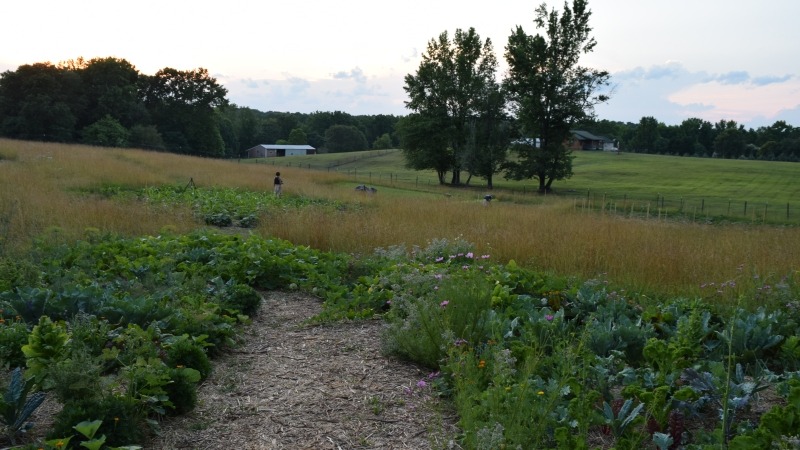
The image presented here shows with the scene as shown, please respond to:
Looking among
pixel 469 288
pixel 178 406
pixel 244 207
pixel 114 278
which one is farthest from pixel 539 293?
pixel 244 207

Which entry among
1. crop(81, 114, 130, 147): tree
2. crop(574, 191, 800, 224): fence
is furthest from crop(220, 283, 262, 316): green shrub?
crop(81, 114, 130, 147): tree

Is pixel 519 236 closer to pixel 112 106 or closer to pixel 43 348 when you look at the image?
pixel 43 348

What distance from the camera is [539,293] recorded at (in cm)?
605

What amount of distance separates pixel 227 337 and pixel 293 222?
6.14m

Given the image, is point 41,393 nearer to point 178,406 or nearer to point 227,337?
point 178,406

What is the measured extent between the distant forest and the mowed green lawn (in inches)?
199

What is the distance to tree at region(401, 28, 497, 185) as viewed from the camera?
150 ft

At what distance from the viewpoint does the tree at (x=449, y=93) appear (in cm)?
4584

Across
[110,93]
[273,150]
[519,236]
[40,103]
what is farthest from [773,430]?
[273,150]

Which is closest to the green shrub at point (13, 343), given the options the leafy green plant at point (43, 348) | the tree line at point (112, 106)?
the leafy green plant at point (43, 348)

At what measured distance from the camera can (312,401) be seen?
4016 millimetres

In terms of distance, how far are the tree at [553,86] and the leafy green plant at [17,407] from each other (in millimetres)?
39282

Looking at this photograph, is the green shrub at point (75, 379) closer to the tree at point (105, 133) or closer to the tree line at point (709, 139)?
the tree at point (105, 133)

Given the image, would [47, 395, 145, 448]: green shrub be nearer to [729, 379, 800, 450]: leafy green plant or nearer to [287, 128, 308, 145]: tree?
[729, 379, 800, 450]: leafy green plant
